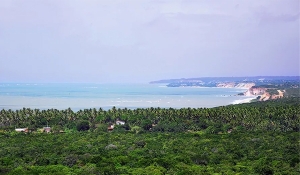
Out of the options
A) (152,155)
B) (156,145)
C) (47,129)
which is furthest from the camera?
A: (47,129)

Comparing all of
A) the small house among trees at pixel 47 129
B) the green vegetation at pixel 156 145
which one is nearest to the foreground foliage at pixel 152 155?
the green vegetation at pixel 156 145

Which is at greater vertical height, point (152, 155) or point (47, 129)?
A: point (152, 155)

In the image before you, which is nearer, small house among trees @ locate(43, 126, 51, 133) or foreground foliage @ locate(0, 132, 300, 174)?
foreground foliage @ locate(0, 132, 300, 174)

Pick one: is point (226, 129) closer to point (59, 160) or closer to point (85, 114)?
point (85, 114)

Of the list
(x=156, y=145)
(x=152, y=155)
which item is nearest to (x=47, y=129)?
(x=156, y=145)

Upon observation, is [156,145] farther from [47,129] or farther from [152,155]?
[47,129]

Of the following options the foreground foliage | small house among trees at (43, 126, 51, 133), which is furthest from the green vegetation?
small house among trees at (43, 126, 51, 133)

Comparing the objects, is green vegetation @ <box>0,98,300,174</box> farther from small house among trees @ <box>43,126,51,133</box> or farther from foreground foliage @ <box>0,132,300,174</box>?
small house among trees @ <box>43,126,51,133</box>

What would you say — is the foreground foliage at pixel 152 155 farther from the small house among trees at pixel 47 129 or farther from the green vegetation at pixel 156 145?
the small house among trees at pixel 47 129
